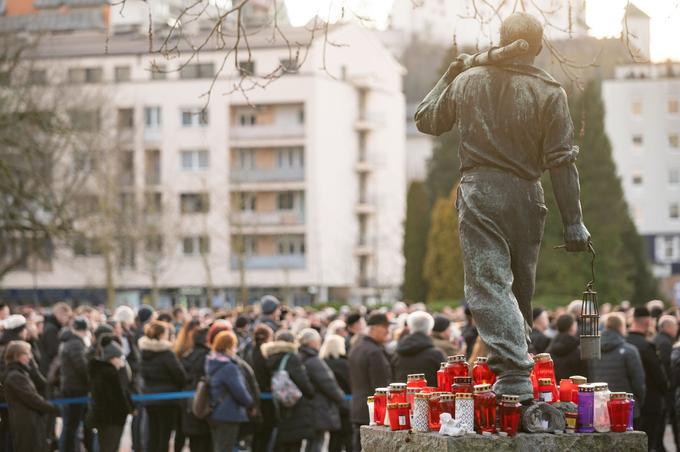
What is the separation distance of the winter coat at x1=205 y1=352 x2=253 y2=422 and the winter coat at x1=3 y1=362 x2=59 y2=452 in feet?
5.93

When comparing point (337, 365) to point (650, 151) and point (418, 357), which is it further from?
point (650, 151)

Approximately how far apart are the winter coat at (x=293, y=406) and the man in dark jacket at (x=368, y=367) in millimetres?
910

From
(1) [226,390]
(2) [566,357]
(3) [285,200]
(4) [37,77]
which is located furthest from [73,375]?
(3) [285,200]

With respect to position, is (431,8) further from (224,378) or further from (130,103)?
(224,378)

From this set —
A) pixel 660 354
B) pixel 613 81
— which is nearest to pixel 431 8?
pixel 613 81

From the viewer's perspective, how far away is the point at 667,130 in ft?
367

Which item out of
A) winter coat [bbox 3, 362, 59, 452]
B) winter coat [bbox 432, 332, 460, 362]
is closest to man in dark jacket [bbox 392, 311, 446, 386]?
winter coat [bbox 432, 332, 460, 362]

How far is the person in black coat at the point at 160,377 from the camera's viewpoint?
18.2 meters

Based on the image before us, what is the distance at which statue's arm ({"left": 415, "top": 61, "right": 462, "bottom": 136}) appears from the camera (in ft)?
33.2

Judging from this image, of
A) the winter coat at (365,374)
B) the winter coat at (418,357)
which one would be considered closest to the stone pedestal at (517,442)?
the winter coat at (418,357)

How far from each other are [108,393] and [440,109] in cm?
807

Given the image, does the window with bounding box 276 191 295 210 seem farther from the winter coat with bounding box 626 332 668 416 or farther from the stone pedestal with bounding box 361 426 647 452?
the stone pedestal with bounding box 361 426 647 452

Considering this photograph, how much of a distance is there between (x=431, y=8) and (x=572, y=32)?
15769 centimetres

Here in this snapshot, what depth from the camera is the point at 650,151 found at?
111 metres
